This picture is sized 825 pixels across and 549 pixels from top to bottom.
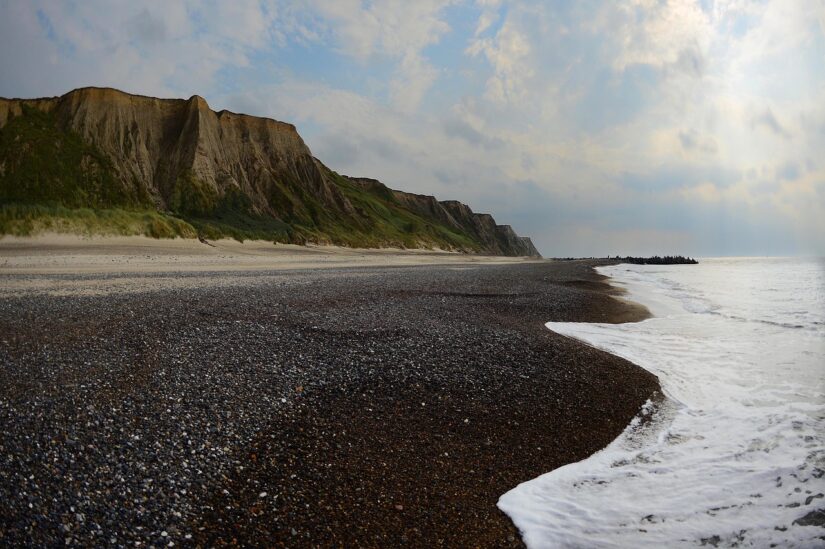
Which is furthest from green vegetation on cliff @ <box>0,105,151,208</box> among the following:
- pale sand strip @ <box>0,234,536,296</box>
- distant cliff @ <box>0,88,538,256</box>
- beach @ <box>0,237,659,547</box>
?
beach @ <box>0,237,659,547</box>

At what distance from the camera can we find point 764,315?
20328 mm

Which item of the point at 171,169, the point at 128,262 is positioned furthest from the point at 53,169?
the point at 128,262

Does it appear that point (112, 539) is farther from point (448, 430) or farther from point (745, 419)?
point (745, 419)

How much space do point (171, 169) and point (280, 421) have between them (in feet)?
250

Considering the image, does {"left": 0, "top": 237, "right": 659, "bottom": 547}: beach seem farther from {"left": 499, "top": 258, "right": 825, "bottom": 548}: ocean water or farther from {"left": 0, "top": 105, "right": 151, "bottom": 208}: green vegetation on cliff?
{"left": 0, "top": 105, "right": 151, "bottom": 208}: green vegetation on cliff

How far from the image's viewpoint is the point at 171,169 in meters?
71.1

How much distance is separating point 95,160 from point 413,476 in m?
75.9

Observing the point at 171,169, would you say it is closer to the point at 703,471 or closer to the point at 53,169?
the point at 53,169

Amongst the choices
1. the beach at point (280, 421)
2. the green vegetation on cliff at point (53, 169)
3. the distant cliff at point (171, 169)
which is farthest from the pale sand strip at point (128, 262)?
the green vegetation on cliff at point (53, 169)

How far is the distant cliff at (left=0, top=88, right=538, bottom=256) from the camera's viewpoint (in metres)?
58.9

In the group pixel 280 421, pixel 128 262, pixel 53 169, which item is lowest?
pixel 280 421

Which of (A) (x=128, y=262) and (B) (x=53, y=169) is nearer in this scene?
(A) (x=128, y=262)

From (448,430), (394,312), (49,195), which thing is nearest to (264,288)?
(394,312)

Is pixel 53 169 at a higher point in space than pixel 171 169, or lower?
lower
